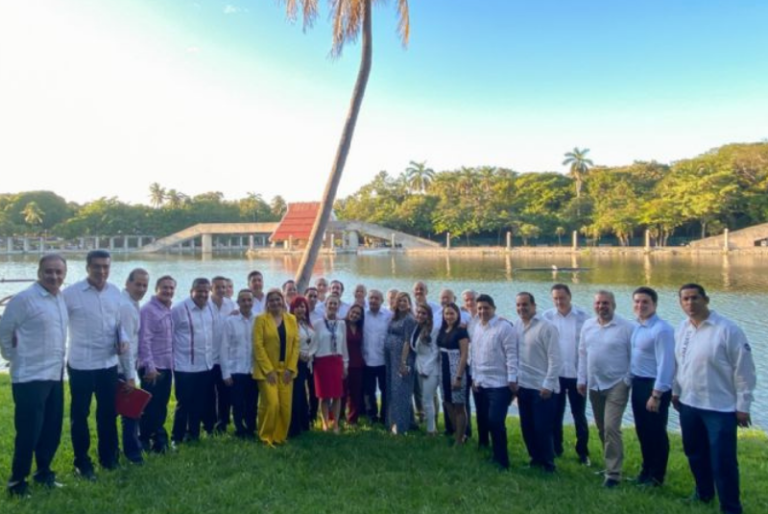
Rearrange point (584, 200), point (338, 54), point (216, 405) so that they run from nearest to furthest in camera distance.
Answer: point (216, 405) → point (338, 54) → point (584, 200)

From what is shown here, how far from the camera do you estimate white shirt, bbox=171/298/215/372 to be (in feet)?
15.8

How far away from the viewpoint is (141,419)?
481 cm

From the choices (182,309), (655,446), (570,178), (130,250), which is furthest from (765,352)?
(130,250)

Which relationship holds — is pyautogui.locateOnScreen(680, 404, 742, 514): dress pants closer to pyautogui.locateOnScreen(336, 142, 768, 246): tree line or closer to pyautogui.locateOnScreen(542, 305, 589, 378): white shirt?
pyautogui.locateOnScreen(542, 305, 589, 378): white shirt

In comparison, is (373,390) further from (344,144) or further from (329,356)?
(344,144)

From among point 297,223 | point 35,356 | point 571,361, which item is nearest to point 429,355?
point 571,361

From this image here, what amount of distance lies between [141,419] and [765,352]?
12143 millimetres

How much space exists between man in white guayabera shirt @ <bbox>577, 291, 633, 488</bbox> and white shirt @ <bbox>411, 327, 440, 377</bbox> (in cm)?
142

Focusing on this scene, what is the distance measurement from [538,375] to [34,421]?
3732mm

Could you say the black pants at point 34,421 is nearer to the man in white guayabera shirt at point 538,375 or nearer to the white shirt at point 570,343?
the man in white guayabera shirt at point 538,375

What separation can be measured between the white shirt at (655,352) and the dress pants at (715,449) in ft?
0.88

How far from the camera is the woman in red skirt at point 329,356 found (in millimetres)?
5355

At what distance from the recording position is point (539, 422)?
14.7ft

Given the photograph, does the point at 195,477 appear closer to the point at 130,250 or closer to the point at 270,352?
the point at 270,352
